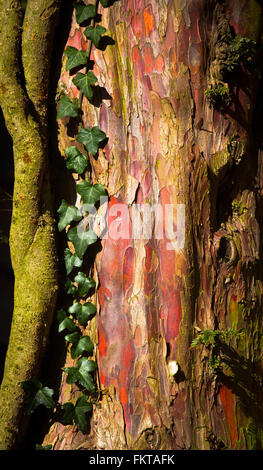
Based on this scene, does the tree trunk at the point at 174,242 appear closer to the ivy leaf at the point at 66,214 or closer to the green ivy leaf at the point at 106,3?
the green ivy leaf at the point at 106,3

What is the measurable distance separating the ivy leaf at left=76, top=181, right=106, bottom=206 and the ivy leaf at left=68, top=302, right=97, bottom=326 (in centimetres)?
45

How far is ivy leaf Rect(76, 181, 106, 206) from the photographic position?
1806mm

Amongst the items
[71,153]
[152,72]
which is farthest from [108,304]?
[152,72]

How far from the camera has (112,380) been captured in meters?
1.78

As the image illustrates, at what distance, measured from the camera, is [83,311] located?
1839 millimetres

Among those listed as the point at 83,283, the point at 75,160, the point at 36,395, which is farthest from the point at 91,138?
the point at 36,395

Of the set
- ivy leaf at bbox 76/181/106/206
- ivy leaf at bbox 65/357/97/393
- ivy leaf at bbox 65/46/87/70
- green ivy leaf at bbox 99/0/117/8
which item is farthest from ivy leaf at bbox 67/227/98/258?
green ivy leaf at bbox 99/0/117/8

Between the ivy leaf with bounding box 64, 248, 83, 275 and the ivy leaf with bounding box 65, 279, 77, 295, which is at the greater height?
the ivy leaf with bounding box 64, 248, 83, 275

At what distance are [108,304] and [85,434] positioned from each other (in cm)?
57

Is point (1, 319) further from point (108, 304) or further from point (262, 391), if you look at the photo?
point (262, 391)

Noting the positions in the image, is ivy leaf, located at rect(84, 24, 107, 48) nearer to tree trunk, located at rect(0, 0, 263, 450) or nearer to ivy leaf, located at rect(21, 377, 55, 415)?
tree trunk, located at rect(0, 0, 263, 450)

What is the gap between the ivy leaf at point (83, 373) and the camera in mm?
1779

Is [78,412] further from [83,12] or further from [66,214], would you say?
[83,12]

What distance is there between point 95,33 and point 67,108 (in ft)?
1.11
